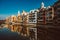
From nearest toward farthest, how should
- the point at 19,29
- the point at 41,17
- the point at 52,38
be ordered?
the point at 52,38
the point at 41,17
the point at 19,29

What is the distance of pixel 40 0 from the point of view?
3309 millimetres

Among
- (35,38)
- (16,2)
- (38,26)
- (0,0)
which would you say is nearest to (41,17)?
(38,26)

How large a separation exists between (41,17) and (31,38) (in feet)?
1.47

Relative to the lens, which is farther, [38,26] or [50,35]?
[38,26]

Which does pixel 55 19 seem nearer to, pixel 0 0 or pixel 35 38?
pixel 35 38

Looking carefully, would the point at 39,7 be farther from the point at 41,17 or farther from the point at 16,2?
the point at 16,2

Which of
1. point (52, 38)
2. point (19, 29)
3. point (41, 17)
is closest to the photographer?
point (52, 38)

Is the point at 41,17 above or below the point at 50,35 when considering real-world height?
above

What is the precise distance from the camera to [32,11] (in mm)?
3340

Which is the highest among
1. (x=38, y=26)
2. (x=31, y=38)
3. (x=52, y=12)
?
(x=52, y=12)

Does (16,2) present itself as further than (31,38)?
Yes

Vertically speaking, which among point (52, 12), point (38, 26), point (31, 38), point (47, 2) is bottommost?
point (31, 38)

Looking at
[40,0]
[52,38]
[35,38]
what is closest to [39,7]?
[40,0]

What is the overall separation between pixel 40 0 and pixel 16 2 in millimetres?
520
